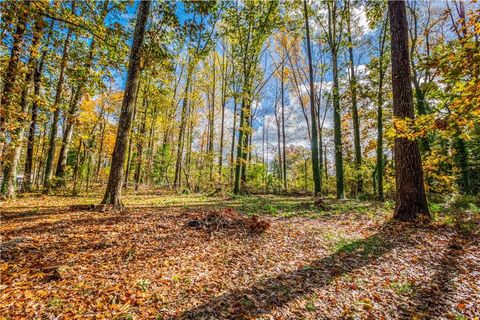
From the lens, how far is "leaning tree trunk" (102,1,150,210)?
6.90m

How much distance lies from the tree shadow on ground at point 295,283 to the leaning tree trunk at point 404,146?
1255 mm

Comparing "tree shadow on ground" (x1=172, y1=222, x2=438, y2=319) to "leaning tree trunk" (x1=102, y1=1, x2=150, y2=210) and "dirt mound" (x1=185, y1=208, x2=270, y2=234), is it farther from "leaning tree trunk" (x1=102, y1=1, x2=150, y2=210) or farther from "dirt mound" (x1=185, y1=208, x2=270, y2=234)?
"leaning tree trunk" (x1=102, y1=1, x2=150, y2=210)

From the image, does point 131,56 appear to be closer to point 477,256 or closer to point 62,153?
point 62,153

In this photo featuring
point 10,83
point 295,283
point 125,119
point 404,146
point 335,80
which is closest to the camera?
point 295,283

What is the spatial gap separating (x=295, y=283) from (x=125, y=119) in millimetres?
6664

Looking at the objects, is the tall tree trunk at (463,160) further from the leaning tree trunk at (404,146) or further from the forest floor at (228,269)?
the leaning tree trunk at (404,146)

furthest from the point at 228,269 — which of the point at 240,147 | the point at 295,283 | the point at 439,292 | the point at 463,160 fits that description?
the point at 463,160

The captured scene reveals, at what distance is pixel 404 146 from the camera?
6.18 metres

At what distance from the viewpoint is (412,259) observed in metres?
4.18

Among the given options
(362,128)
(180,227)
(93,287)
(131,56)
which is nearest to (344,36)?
(362,128)

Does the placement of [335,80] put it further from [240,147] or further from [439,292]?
[439,292]

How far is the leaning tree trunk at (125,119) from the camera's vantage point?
6.90 m

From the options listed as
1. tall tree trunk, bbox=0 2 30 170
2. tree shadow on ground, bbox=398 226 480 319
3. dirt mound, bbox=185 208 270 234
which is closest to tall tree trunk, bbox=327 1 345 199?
tree shadow on ground, bbox=398 226 480 319

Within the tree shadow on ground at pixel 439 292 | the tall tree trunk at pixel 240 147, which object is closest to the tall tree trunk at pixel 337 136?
the tall tree trunk at pixel 240 147
